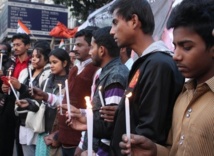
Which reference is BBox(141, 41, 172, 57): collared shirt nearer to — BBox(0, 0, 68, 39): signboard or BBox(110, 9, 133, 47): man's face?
BBox(110, 9, 133, 47): man's face

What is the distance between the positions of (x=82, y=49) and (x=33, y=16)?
11394 millimetres

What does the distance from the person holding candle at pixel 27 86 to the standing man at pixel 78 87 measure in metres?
0.70

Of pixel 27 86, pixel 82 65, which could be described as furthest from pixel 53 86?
pixel 82 65

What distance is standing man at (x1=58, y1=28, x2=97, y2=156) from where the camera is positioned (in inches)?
150

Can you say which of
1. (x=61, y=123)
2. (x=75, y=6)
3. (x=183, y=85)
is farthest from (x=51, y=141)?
(x=75, y=6)

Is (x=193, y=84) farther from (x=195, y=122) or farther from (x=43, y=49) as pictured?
(x=43, y=49)

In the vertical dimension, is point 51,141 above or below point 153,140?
below

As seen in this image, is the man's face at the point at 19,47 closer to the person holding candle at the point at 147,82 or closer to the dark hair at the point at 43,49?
the dark hair at the point at 43,49

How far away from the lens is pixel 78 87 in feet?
12.5

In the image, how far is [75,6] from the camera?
12266mm

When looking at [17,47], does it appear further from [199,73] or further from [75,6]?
[75,6]

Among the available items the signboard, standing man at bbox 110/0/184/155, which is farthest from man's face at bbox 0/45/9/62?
the signboard

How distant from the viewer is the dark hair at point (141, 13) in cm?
241

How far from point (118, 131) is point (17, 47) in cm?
381
